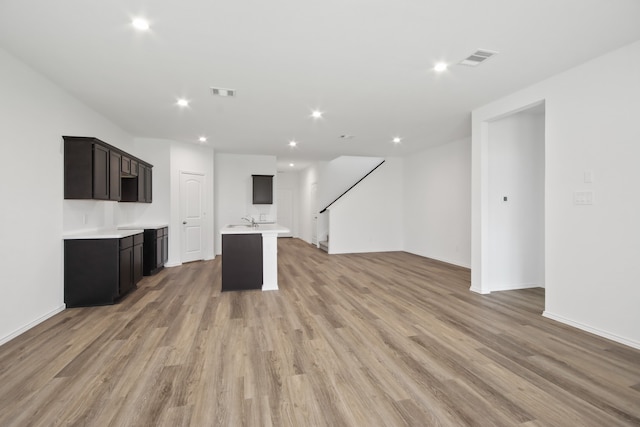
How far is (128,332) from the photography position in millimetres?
2930

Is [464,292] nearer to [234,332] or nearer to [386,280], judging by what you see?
[386,280]

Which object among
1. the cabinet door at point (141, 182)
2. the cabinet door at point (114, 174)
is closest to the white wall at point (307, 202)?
the cabinet door at point (141, 182)

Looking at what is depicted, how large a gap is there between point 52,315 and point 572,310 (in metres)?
5.83

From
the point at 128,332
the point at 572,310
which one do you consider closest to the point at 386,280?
the point at 572,310

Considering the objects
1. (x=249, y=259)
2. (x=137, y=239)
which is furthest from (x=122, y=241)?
(x=249, y=259)

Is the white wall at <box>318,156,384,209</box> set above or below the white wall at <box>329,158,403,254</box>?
above

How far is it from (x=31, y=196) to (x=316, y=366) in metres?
3.43

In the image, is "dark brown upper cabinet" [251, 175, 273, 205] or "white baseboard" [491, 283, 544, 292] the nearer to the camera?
"white baseboard" [491, 283, 544, 292]

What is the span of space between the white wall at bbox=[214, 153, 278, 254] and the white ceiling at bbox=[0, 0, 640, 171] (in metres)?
3.15

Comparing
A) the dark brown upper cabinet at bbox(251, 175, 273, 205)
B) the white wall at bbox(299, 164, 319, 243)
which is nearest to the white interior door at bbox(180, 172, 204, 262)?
the dark brown upper cabinet at bbox(251, 175, 273, 205)

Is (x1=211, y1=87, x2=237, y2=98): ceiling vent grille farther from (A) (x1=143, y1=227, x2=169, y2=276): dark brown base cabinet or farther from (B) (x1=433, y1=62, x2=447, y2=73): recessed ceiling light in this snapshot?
(A) (x1=143, y1=227, x2=169, y2=276): dark brown base cabinet

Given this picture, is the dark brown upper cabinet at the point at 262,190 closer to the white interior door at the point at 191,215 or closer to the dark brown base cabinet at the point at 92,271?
the white interior door at the point at 191,215

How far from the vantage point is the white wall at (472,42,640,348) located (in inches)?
106

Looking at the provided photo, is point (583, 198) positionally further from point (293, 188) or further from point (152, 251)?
point (293, 188)
